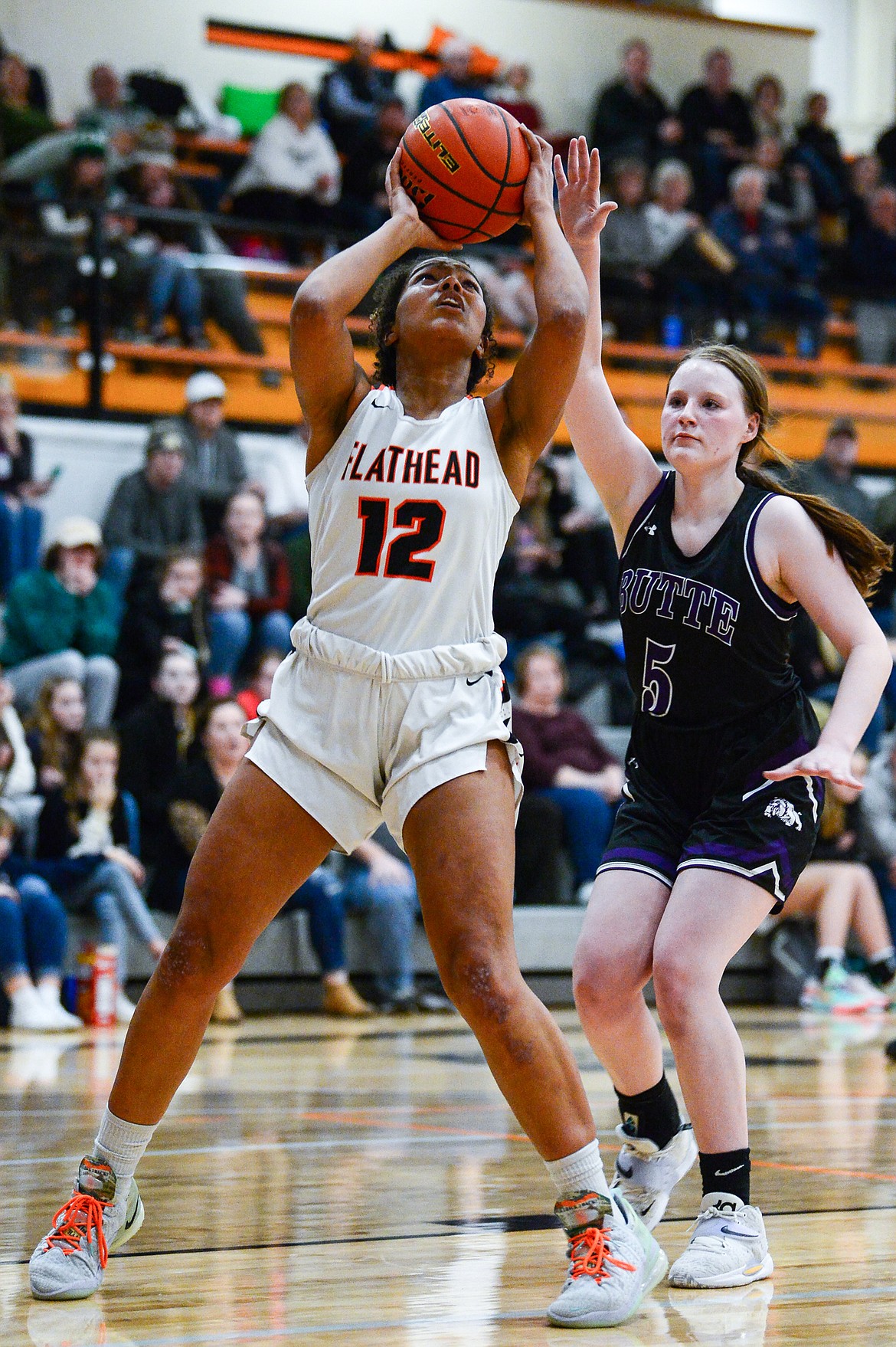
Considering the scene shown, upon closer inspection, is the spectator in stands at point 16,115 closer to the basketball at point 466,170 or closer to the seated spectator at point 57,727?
the seated spectator at point 57,727

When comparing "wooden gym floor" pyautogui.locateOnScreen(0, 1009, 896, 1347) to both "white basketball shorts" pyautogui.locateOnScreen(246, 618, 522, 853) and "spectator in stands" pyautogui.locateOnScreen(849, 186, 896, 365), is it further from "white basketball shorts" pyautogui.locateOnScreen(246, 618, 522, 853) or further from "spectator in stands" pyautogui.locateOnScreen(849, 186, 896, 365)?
"spectator in stands" pyautogui.locateOnScreen(849, 186, 896, 365)

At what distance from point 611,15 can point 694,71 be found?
39.7 inches

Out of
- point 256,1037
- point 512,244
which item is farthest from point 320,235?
point 256,1037

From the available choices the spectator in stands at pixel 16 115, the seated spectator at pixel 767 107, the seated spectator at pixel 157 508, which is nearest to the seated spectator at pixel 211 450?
the seated spectator at pixel 157 508

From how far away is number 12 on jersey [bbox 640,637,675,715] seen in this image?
3508mm

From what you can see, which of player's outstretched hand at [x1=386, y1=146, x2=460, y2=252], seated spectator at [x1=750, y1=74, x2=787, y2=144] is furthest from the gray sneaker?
seated spectator at [x1=750, y1=74, x2=787, y2=144]

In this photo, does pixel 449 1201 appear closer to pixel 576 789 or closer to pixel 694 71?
pixel 576 789

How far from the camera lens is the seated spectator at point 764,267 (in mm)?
12828

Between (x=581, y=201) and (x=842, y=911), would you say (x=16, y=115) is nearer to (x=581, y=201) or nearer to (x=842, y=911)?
(x=842, y=911)

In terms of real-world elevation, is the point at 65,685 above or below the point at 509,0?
below

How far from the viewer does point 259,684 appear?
885 centimetres

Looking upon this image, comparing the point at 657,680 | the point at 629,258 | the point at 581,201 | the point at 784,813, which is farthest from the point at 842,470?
the point at 784,813

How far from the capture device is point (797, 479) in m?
3.92

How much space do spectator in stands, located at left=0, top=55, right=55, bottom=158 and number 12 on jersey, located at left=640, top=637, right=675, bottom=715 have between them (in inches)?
379
